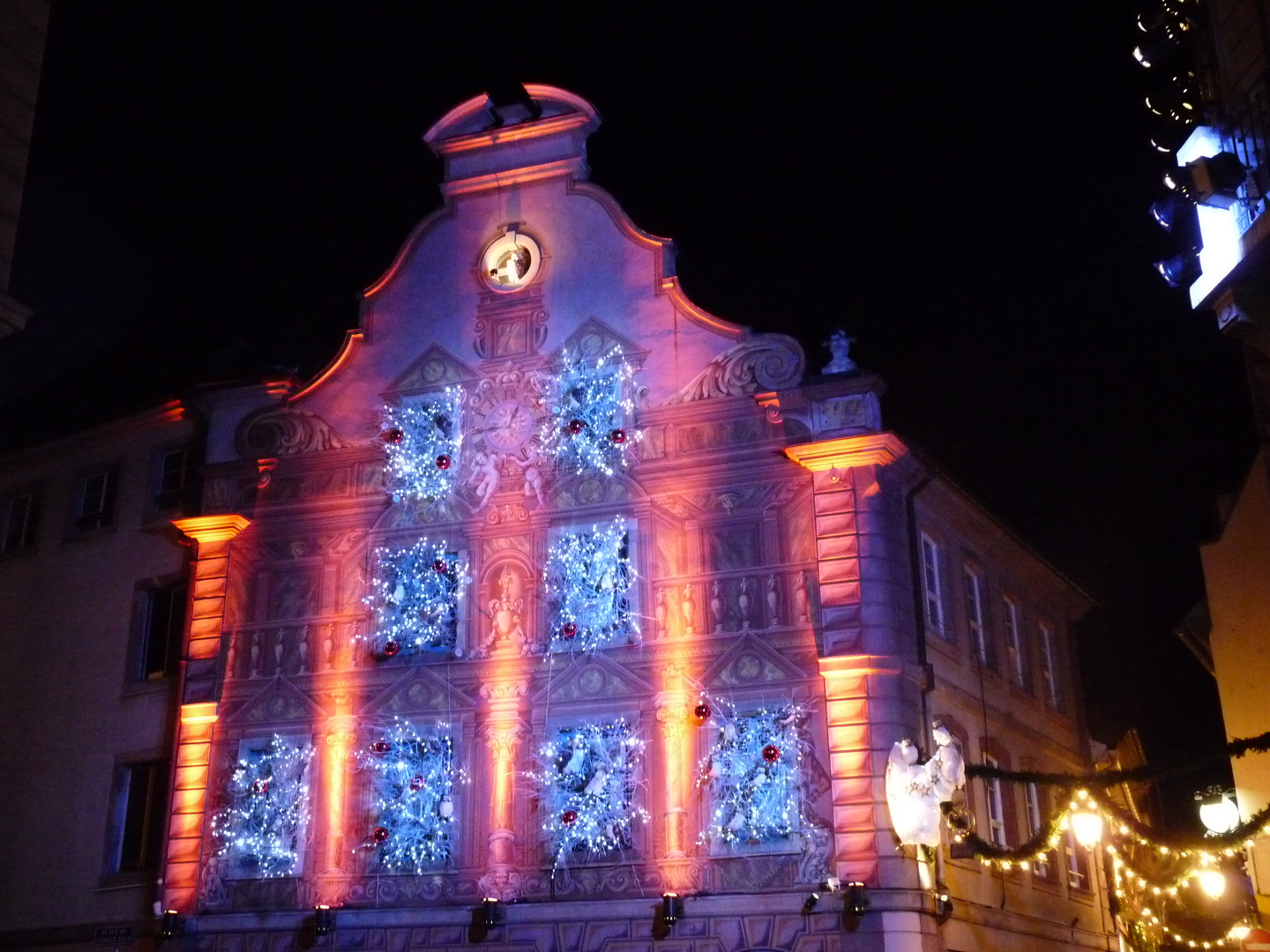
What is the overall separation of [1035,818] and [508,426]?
11.7 metres

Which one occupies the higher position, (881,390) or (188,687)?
(881,390)

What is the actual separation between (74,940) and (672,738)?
34.0 ft

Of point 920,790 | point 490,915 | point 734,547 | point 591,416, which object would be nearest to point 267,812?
point 490,915

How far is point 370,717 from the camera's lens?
22.5 m

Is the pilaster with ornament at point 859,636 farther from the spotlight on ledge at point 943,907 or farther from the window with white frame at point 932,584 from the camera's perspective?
the window with white frame at point 932,584

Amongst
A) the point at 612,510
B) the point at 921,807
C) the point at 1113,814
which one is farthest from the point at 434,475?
the point at 1113,814

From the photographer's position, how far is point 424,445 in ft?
77.7

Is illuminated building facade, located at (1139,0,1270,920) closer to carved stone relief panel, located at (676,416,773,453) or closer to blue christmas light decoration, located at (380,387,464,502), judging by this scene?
carved stone relief panel, located at (676,416,773,453)

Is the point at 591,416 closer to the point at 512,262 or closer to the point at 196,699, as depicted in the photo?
the point at 512,262

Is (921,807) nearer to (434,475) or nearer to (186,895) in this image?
(434,475)

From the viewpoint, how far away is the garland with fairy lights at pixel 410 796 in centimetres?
2156

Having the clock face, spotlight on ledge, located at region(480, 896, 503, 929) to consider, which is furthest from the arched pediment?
the clock face

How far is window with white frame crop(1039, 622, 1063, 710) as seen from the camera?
28.6m

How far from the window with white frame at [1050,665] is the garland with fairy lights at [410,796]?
40.4ft
